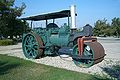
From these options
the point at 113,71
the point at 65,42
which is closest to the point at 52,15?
the point at 65,42

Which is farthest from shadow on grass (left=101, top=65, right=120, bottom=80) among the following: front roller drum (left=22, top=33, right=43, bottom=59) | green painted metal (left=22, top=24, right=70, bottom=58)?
front roller drum (left=22, top=33, right=43, bottom=59)

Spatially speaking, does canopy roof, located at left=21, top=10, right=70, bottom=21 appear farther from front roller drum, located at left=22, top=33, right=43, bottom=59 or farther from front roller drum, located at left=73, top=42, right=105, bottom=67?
front roller drum, located at left=73, top=42, right=105, bottom=67

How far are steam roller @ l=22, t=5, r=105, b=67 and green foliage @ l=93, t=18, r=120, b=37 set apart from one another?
154ft

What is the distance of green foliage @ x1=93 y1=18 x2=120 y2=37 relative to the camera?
190 ft

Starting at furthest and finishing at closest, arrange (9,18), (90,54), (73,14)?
(9,18) < (73,14) < (90,54)

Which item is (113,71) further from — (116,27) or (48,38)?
(116,27)

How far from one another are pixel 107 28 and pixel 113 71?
2076 inches

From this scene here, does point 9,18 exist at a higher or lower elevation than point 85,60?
higher

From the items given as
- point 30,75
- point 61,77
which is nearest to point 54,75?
point 61,77

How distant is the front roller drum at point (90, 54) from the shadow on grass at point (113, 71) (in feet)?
1.95

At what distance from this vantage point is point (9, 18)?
30.4 metres

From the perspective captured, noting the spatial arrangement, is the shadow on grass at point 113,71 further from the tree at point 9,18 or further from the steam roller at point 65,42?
the tree at point 9,18

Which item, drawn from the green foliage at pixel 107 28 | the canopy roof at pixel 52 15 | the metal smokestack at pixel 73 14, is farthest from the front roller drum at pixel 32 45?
the green foliage at pixel 107 28

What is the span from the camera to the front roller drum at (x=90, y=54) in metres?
9.33
